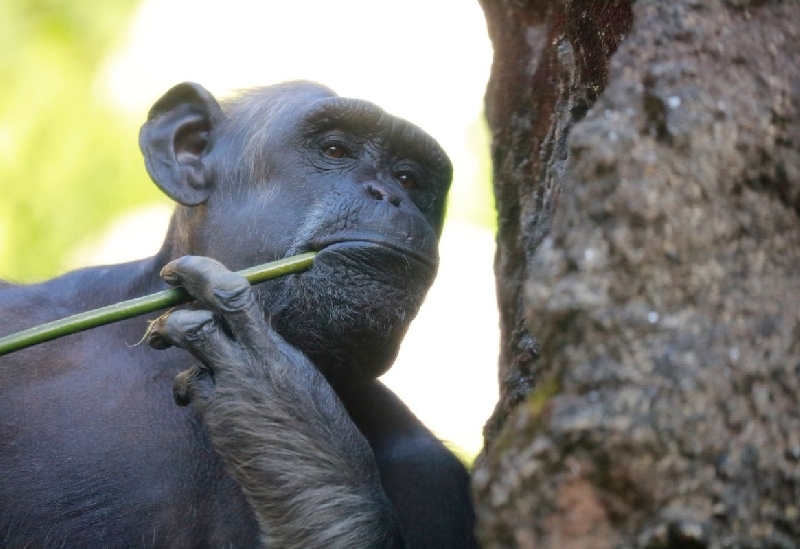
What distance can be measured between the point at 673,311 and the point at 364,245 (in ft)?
4.90

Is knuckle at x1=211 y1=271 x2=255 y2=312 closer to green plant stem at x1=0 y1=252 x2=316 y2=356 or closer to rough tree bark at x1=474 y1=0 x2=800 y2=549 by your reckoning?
green plant stem at x1=0 y1=252 x2=316 y2=356

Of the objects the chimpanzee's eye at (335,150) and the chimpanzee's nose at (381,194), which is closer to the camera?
the chimpanzee's nose at (381,194)

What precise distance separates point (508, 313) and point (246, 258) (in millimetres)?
909

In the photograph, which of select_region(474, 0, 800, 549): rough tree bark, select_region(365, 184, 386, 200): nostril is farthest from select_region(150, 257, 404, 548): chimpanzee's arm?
select_region(474, 0, 800, 549): rough tree bark

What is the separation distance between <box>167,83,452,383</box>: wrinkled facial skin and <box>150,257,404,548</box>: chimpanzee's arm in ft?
1.43

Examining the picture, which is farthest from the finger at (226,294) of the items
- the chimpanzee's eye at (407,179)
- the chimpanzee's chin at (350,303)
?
the chimpanzee's eye at (407,179)

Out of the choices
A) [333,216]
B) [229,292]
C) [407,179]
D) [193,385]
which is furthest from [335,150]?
[193,385]

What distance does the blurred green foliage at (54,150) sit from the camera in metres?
10.1

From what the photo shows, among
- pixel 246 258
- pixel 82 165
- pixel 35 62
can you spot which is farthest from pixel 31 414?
pixel 35 62

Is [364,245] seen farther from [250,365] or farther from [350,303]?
[250,365]

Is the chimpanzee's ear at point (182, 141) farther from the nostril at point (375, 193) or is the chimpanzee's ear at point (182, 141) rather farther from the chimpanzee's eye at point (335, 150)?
the nostril at point (375, 193)

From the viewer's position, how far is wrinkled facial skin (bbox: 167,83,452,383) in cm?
344

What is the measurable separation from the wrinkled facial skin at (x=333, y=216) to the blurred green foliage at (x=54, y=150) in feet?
20.7

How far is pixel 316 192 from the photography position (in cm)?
368
